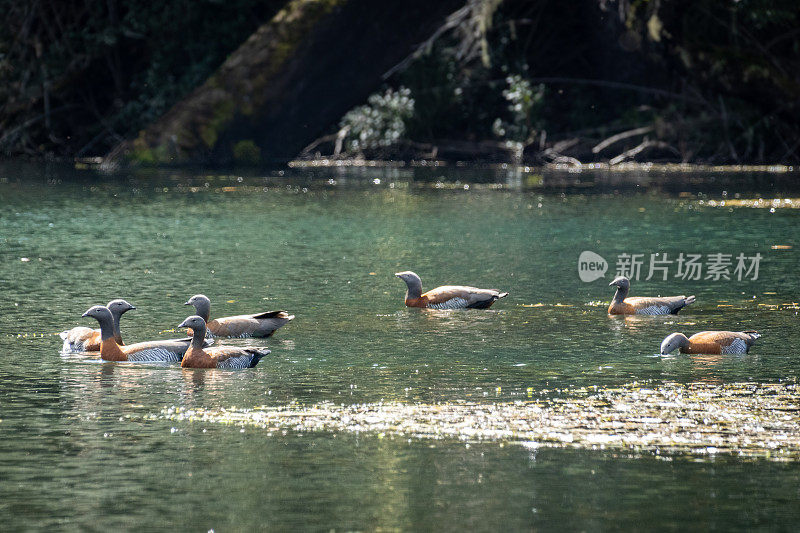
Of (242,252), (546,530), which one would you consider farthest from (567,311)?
(546,530)

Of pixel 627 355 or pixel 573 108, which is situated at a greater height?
pixel 573 108

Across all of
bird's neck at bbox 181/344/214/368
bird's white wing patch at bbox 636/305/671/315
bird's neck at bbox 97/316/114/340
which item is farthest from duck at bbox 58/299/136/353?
bird's white wing patch at bbox 636/305/671/315

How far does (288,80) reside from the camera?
32.1 metres

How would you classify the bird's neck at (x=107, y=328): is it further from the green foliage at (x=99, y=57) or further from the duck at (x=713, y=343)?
the green foliage at (x=99, y=57)

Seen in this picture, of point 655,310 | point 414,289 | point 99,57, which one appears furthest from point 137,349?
point 99,57

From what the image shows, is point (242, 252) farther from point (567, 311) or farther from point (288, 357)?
point (288, 357)

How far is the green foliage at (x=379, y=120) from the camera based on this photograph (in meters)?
34.5

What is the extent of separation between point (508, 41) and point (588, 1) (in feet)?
6.91

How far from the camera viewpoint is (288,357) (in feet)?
35.0

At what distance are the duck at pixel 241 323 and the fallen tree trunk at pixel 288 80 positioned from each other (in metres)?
20.8

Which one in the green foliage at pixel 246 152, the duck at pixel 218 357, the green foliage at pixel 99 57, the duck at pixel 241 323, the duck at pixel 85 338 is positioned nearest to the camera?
the duck at pixel 218 357

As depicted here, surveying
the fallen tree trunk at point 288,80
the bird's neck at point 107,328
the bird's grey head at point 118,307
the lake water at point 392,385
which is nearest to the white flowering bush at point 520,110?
the fallen tree trunk at point 288,80

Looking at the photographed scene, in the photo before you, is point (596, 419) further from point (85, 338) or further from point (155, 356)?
point (85, 338)

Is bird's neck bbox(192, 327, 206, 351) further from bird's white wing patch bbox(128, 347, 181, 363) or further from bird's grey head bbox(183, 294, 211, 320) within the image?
bird's grey head bbox(183, 294, 211, 320)
